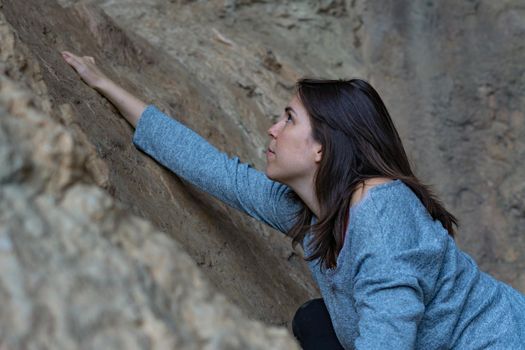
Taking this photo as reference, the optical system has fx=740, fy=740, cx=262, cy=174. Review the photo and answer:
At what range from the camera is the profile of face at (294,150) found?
1.40 meters

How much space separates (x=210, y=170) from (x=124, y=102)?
27 centimetres

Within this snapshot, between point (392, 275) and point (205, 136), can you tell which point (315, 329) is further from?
point (205, 136)

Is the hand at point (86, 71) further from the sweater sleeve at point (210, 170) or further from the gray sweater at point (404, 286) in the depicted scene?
the gray sweater at point (404, 286)

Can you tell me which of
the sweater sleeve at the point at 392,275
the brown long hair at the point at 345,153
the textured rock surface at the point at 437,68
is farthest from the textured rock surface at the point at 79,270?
the textured rock surface at the point at 437,68

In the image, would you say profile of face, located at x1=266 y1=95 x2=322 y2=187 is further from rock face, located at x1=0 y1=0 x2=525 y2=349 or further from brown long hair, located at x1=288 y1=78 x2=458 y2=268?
rock face, located at x1=0 y1=0 x2=525 y2=349

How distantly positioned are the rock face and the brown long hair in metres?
0.26

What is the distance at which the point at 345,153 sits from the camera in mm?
1381

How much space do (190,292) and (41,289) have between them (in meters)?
0.17

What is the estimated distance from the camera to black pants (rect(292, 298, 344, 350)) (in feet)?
5.34

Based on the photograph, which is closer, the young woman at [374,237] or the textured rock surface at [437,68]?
the young woman at [374,237]

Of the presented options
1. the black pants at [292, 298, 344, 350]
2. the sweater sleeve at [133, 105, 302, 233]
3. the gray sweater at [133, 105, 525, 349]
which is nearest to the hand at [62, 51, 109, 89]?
the sweater sleeve at [133, 105, 302, 233]

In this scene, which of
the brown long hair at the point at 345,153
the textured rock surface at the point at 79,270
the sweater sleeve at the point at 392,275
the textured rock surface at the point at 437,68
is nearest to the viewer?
the textured rock surface at the point at 79,270

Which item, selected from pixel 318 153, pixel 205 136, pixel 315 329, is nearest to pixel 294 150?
pixel 318 153

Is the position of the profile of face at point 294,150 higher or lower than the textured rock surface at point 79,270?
lower
